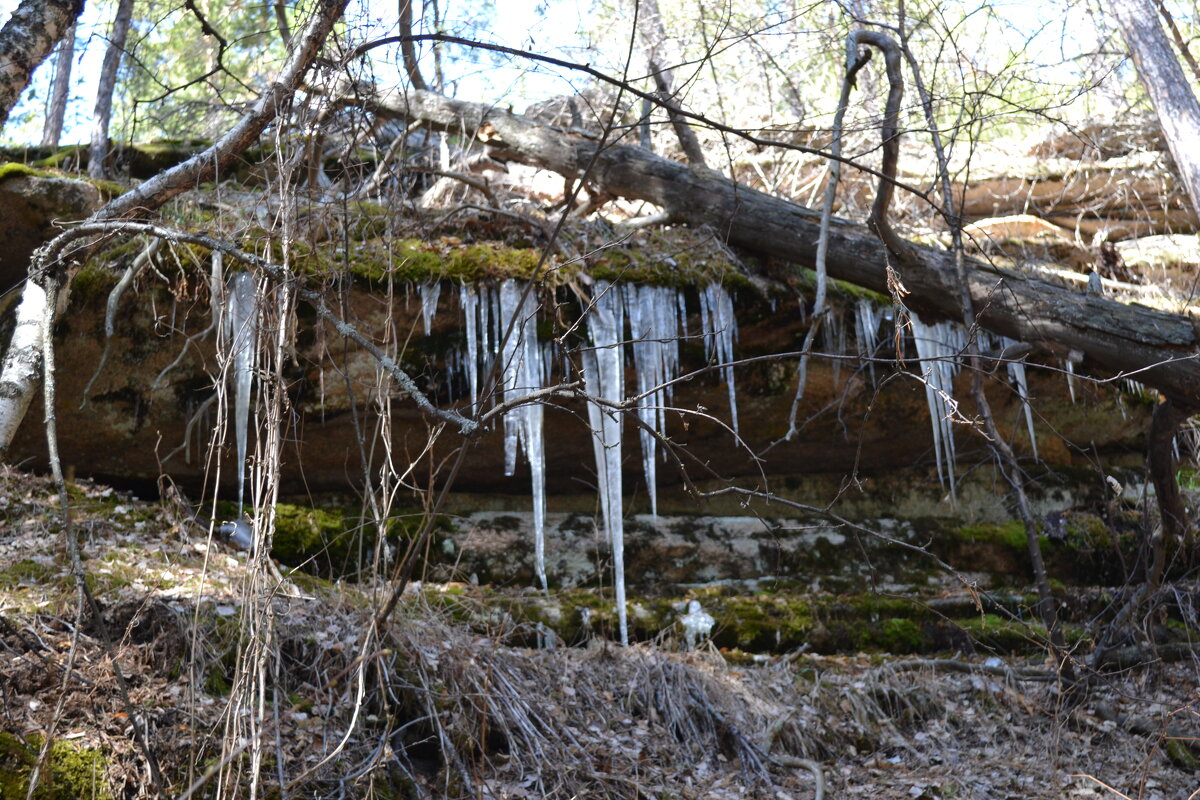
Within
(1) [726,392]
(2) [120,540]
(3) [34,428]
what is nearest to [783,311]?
(1) [726,392]

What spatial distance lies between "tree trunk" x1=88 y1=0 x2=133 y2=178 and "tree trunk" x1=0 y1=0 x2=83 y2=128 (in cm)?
398

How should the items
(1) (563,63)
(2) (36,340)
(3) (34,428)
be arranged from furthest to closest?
(3) (34,428), (2) (36,340), (1) (563,63)

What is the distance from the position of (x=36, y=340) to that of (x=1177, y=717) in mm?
6141

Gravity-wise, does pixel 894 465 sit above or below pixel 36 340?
below

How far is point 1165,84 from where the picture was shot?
22.6 ft

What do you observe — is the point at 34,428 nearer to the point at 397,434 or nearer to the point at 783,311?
the point at 397,434

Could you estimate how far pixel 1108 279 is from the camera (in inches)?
363

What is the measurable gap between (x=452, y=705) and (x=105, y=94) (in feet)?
22.3

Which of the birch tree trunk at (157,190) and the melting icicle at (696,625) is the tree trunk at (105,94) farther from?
the melting icicle at (696,625)

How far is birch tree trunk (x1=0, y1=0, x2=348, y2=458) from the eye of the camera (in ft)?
10.2

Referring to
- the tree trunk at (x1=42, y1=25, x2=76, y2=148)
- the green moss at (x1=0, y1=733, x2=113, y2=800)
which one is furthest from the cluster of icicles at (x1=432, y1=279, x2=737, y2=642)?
the tree trunk at (x1=42, y1=25, x2=76, y2=148)

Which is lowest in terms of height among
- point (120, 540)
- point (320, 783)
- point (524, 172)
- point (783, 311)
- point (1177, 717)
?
point (1177, 717)

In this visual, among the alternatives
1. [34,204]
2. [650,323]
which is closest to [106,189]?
[34,204]

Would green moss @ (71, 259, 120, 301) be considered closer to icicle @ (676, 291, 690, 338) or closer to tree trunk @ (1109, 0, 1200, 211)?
icicle @ (676, 291, 690, 338)
